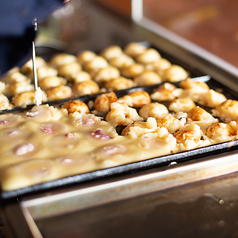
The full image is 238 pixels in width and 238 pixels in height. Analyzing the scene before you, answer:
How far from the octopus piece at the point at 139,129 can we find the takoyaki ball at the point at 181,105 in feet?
1.01

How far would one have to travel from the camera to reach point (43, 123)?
1.67 metres

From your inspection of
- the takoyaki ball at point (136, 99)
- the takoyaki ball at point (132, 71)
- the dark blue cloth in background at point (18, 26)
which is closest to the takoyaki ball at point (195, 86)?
the takoyaki ball at point (136, 99)

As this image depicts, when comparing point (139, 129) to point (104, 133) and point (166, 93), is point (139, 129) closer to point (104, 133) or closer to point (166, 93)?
point (104, 133)

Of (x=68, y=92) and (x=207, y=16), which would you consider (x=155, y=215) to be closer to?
(x=68, y=92)

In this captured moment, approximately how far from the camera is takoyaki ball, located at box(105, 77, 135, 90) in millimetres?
2186

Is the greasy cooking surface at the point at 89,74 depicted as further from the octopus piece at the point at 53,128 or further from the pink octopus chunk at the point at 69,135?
the pink octopus chunk at the point at 69,135

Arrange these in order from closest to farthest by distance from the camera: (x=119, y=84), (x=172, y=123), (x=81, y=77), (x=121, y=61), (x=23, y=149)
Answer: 1. (x=23, y=149)
2. (x=172, y=123)
3. (x=119, y=84)
4. (x=81, y=77)
5. (x=121, y=61)

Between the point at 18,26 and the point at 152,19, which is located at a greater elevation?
the point at 18,26

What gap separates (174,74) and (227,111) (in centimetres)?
58

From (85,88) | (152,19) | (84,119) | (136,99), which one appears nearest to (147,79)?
(136,99)

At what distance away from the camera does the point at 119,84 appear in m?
2.19

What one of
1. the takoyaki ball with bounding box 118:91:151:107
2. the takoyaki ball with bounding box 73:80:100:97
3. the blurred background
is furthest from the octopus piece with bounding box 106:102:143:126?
the blurred background

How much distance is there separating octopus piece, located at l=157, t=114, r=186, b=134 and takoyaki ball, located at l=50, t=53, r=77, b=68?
1.11 metres

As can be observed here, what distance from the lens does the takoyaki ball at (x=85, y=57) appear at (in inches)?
102
